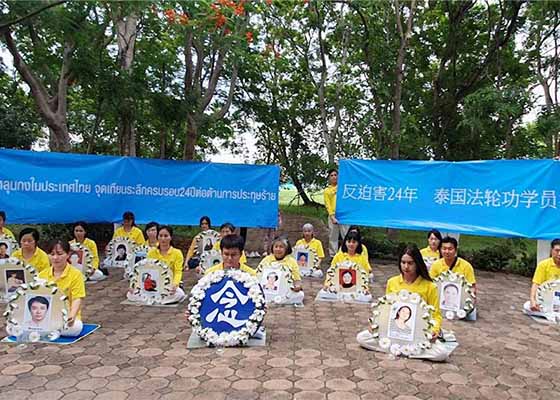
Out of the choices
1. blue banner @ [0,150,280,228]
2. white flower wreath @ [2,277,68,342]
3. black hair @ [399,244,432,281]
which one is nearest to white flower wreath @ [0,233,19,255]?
blue banner @ [0,150,280,228]

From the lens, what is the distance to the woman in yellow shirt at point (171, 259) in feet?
18.4

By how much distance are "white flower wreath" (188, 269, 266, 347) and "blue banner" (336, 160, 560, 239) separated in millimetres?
4236

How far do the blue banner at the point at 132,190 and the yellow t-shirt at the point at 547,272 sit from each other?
439cm

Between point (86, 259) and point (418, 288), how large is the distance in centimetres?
477

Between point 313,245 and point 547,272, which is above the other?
point 313,245

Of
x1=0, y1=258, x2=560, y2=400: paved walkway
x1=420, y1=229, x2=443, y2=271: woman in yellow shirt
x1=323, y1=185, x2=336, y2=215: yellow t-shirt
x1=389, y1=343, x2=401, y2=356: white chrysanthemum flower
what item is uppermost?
x1=323, y1=185, x2=336, y2=215: yellow t-shirt

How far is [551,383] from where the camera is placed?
361 cm

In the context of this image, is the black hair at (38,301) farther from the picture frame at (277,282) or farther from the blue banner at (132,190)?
the blue banner at (132,190)

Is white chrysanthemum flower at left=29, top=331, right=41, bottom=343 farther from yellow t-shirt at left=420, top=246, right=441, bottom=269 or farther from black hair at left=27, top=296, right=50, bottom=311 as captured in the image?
yellow t-shirt at left=420, top=246, right=441, bottom=269

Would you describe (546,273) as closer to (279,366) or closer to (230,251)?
(279,366)

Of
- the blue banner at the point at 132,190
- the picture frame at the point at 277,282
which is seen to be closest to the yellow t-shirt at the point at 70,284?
the picture frame at the point at 277,282

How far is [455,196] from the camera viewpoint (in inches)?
298

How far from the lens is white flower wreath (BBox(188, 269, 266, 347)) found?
4.12 metres

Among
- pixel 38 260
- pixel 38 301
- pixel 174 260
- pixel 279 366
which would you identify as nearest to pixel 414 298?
pixel 279 366
